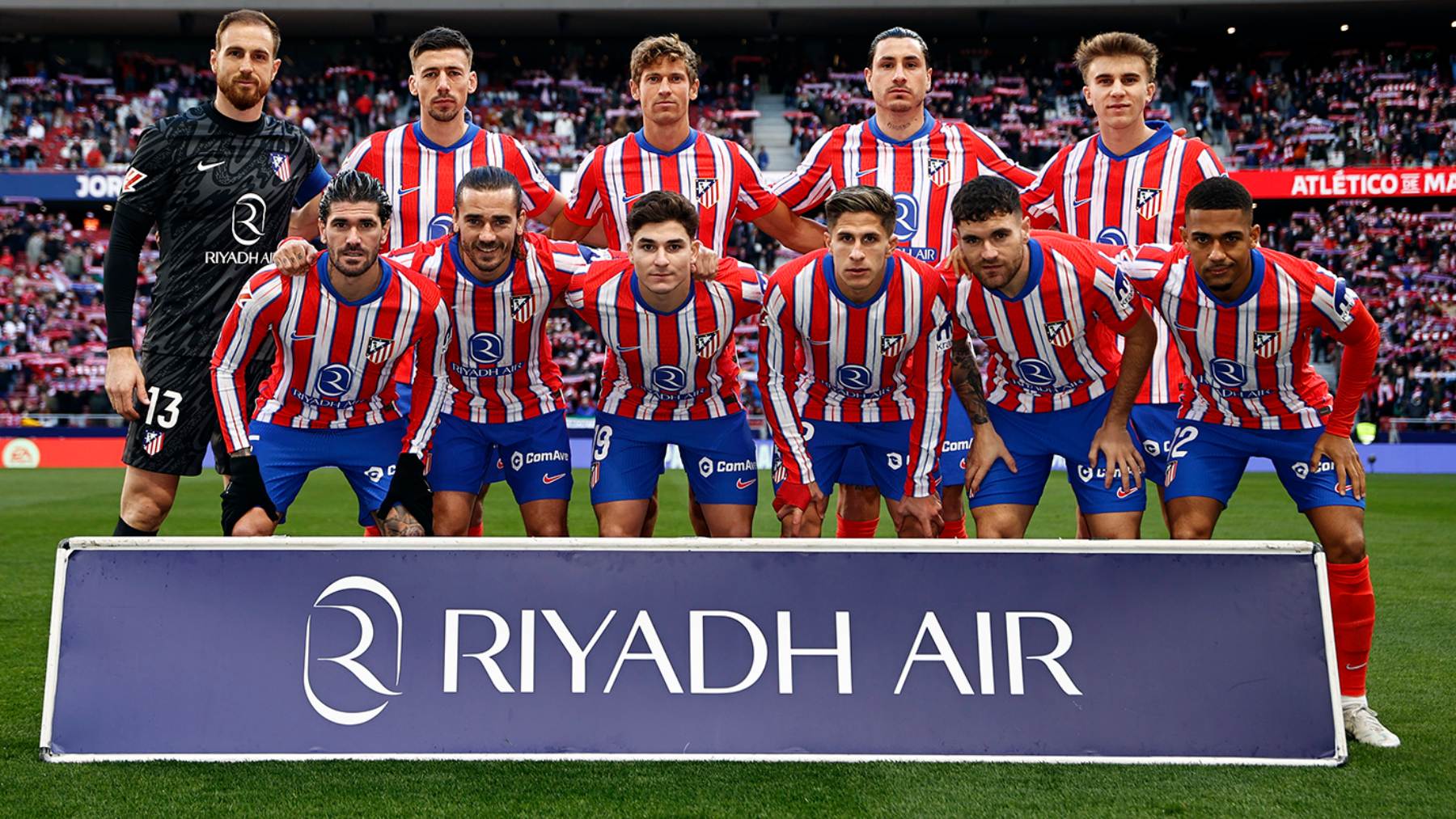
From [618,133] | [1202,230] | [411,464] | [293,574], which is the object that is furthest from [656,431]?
[618,133]

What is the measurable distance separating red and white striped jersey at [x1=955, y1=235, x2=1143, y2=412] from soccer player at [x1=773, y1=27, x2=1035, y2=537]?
0.70m

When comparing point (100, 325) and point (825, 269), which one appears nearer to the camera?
point (825, 269)

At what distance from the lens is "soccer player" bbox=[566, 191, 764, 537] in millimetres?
4469

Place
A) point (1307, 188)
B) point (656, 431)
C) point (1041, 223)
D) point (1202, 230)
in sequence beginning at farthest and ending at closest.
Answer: point (1307, 188), point (1041, 223), point (656, 431), point (1202, 230)

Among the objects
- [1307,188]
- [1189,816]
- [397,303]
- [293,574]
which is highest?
[1307,188]

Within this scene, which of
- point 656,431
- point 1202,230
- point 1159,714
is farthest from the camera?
point 656,431

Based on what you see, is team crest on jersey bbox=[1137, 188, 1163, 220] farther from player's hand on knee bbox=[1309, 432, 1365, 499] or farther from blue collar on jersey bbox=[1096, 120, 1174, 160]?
player's hand on knee bbox=[1309, 432, 1365, 499]

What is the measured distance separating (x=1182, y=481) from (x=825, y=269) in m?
1.43

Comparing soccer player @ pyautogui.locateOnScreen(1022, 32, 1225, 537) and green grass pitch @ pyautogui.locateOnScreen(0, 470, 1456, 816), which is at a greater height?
soccer player @ pyautogui.locateOnScreen(1022, 32, 1225, 537)

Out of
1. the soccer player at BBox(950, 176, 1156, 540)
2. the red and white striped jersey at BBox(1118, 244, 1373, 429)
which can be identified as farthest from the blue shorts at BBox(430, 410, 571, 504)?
the red and white striped jersey at BBox(1118, 244, 1373, 429)

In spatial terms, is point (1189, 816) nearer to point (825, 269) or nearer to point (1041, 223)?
point (825, 269)

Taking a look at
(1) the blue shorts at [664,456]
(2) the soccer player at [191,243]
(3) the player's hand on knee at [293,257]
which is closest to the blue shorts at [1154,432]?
(1) the blue shorts at [664,456]

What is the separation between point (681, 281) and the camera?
452 cm

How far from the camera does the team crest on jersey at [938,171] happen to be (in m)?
5.44
